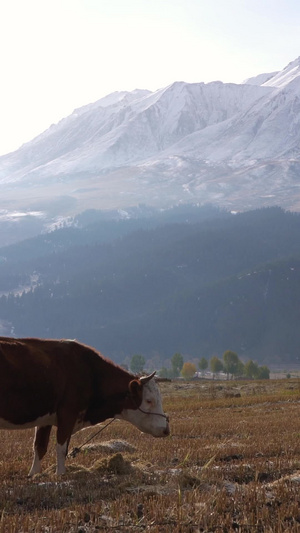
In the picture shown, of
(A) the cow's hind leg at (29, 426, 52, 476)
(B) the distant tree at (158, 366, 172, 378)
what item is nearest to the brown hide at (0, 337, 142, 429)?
(A) the cow's hind leg at (29, 426, 52, 476)

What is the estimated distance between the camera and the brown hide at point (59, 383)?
38.7ft

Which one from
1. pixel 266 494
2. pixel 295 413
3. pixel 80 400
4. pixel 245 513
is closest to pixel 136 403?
pixel 80 400

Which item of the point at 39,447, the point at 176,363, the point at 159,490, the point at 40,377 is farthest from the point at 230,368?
the point at 159,490

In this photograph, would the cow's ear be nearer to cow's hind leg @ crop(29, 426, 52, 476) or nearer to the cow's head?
the cow's head

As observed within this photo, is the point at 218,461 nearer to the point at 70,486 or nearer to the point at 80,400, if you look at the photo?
the point at 80,400

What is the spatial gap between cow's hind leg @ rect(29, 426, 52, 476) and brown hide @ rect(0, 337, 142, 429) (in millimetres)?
784

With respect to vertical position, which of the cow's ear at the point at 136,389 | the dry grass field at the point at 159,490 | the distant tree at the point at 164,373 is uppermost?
the cow's ear at the point at 136,389

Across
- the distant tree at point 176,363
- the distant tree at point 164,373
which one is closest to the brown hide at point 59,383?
the distant tree at point 164,373

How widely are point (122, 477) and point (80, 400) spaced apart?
1.83 meters

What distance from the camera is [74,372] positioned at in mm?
12781

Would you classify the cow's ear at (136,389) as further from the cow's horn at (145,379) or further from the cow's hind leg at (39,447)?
the cow's hind leg at (39,447)

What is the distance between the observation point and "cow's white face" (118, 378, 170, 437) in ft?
45.2

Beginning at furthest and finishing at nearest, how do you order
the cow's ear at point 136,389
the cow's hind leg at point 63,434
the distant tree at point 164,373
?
1. the distant tree at point 164,373
2. the cow's ear at point 136,389
3. the cow's hind leg at point 63,434

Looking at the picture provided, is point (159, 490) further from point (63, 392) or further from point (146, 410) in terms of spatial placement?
point (146, 410)
